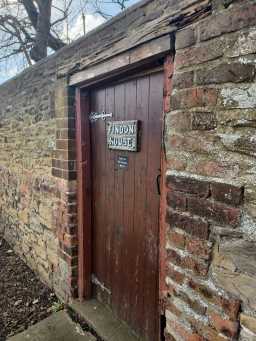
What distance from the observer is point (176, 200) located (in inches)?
63.7

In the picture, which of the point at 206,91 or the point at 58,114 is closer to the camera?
the point at 206,91

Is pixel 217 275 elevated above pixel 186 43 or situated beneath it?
situated beneath

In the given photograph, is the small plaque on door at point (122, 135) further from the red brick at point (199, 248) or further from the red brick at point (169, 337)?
the red brick at point (169, 337)

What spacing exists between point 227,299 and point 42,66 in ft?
10.2

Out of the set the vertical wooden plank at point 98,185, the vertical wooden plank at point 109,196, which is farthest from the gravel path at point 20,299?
the vertical wooden plank at point 109,196

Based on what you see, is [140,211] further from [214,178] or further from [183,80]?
[183,80]

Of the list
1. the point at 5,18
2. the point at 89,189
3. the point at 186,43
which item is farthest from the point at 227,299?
the point at 5,18

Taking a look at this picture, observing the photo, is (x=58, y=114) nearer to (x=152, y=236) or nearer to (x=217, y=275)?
(x=152, y=236)

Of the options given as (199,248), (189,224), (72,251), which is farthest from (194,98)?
(72,251)

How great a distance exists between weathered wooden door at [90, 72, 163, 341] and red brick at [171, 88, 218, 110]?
0.40 m

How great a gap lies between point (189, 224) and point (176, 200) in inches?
6.1

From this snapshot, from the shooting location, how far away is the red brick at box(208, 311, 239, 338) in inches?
52.6

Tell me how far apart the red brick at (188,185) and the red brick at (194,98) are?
1.26ft

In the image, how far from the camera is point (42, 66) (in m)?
3.40
